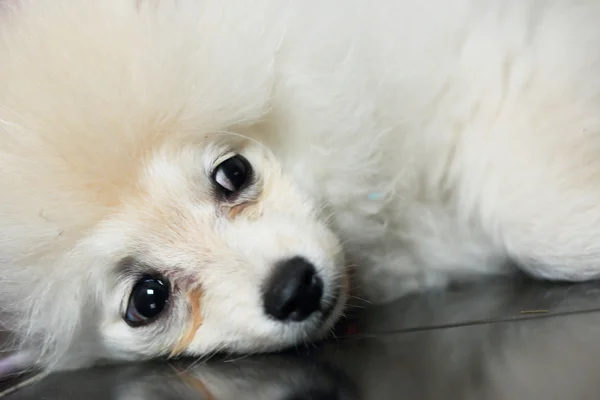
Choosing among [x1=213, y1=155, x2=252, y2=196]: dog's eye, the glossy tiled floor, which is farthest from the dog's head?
the glossy tiled floor

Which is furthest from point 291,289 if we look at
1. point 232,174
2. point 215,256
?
point 232,174

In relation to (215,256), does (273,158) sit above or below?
above

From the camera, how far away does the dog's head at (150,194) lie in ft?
4.49

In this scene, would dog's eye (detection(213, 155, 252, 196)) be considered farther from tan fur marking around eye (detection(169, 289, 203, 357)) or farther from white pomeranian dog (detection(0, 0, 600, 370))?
tan fur marking around eye (detection(169, 289, 203, 357))

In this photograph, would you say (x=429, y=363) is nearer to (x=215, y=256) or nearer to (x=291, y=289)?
(x=291, y=289)

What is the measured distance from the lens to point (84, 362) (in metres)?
1.64

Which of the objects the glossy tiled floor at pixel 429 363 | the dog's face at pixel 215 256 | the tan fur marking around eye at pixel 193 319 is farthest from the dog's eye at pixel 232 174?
the glossy tiled floor at pixel 429 363

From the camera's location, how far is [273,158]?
1.52 meters

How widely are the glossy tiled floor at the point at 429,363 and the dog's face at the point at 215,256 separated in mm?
70

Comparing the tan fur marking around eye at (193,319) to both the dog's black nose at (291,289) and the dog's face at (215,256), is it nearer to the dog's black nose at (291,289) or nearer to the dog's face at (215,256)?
the dog's face at (215,256)

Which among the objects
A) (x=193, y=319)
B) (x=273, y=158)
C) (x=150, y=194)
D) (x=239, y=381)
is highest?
(x=273, y=158)

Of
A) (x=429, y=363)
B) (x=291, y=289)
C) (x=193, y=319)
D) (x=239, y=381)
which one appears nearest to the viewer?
(x=429, y=363)

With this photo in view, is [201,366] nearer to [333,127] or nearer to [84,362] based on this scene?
[84,362]

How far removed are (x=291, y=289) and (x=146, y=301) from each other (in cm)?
39
